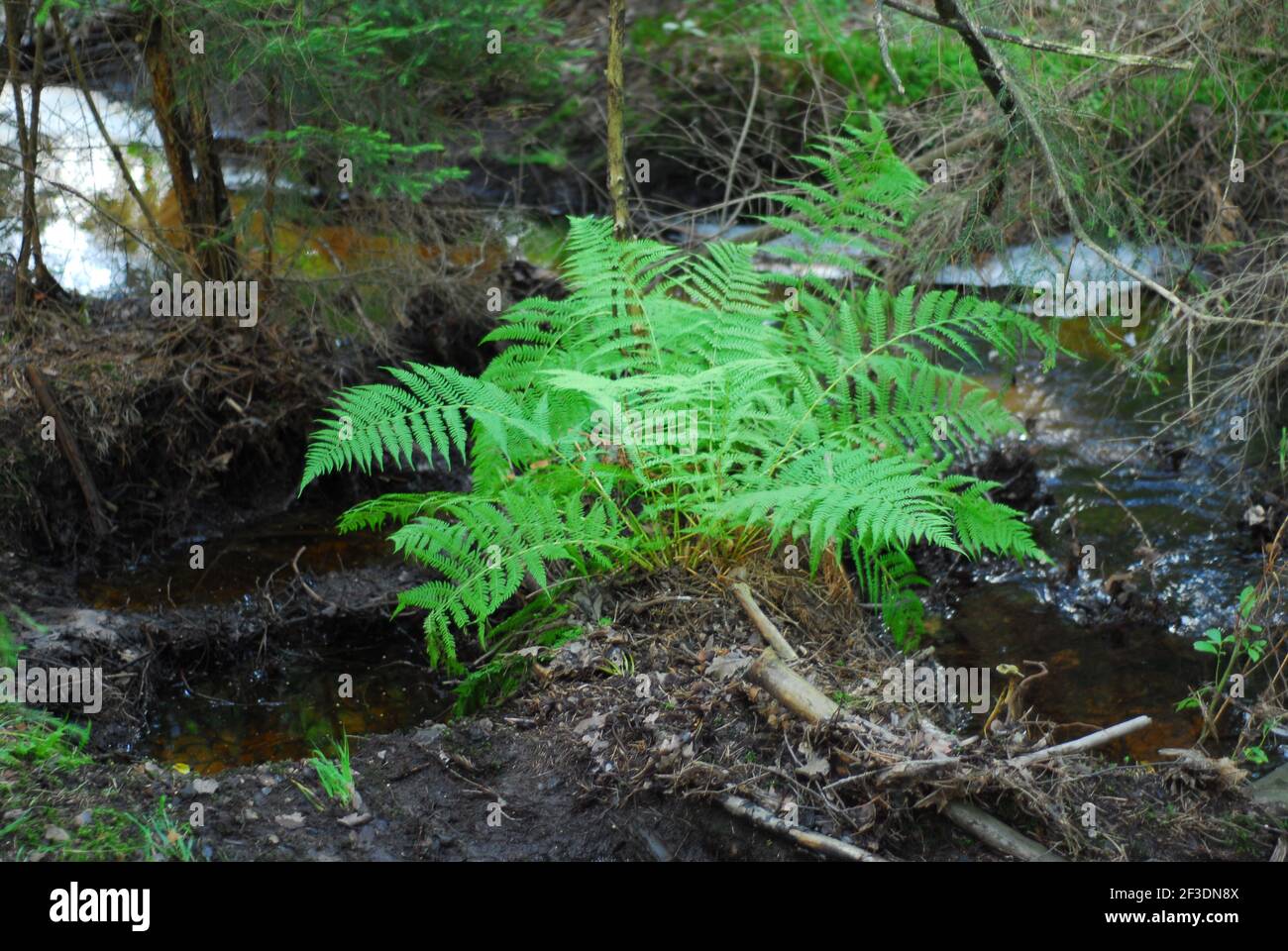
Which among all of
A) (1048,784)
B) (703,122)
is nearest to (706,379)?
(1048,784)

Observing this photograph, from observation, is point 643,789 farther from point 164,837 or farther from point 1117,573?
point 1117,573

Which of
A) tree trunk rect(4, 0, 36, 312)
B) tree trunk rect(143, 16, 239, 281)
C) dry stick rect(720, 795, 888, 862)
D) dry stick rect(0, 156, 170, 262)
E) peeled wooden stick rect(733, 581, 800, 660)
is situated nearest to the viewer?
dry stick rect(720, 795, 888, 862)

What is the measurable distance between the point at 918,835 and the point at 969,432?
3717mm

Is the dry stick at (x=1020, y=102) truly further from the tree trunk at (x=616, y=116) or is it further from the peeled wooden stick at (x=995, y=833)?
the peeled wooden stick at (x=995, y=833)

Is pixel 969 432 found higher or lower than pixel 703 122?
lower

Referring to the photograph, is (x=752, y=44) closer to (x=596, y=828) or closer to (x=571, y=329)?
(x=571, y=329)

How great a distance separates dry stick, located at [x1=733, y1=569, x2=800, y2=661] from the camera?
12.1ft

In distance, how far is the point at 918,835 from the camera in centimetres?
304

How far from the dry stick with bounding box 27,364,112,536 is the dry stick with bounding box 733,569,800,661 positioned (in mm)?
3094

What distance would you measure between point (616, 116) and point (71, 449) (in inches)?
112

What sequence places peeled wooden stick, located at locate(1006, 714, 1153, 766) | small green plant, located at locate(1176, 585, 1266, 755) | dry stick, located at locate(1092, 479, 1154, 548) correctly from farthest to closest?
dry stick, located at locate(1092, 479, 1154, 548) < small green plant, located at locate(1176, 585, 1266, 755) < peeled wooden stick, located at locate(1006, 714, 1153, 766)

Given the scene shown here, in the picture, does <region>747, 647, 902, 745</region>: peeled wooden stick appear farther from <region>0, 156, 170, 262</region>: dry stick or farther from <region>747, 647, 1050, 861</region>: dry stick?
<region>0, 156, 170, 262</region>: dry stick

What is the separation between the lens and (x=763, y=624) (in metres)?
3.78

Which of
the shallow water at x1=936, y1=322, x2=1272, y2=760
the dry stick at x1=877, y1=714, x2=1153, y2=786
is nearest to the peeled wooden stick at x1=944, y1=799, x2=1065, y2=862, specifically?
the dry stick at x1=877, y1=714, x2=1153, y2=786
